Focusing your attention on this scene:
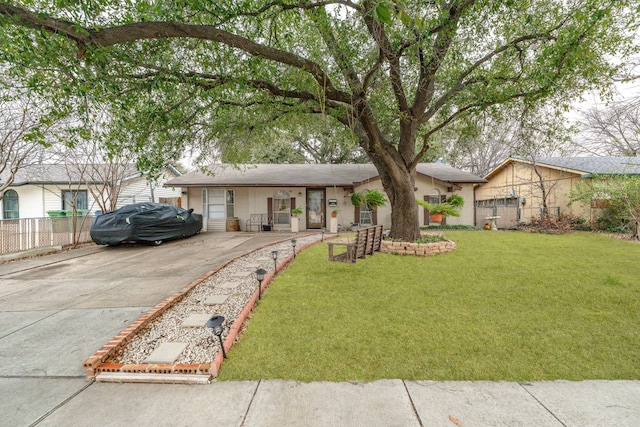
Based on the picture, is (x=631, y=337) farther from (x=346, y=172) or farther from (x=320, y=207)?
(x=346, y=172)

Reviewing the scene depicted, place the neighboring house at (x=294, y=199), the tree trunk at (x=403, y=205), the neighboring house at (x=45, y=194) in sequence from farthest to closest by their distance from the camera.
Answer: the neighboring house at (x=45, y=194)
the neighboring house at (x=294, y=199)
the tree trunk at (x=403, y=205)

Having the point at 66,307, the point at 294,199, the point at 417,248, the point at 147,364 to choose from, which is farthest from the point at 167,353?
the point at 294,199

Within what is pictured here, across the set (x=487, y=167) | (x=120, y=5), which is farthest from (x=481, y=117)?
(x=487, y=167)

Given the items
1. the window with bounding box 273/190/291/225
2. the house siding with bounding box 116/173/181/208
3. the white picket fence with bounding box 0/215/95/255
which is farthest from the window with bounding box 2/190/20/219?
the window with bounding box 273/190/291/225

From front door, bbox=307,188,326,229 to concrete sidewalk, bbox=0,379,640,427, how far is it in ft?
40.9

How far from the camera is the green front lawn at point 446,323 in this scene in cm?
276

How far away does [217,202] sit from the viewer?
15.0m

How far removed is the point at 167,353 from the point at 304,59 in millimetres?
5477

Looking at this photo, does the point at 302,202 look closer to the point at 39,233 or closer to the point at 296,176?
the point at 296,176

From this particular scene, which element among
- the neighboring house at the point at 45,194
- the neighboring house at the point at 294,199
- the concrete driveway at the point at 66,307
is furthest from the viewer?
the neighboring house at the point at 45,194

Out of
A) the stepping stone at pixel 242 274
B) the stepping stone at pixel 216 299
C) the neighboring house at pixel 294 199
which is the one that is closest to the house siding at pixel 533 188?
the neighboring house at pixel 294 199

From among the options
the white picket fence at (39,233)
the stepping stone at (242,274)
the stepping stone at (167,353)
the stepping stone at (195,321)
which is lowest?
the stepping stone at (167,353)

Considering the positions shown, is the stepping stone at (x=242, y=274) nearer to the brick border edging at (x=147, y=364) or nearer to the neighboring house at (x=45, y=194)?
the brick border edging at (x=147, y=364)

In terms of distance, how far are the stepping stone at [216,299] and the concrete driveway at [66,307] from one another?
2.97 ft
